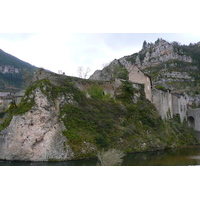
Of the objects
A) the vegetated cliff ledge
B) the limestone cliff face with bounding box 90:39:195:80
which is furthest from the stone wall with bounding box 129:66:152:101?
the limestone cliff face with bounding box 90:39:195:80

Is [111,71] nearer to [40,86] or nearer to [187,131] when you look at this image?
[187,131]

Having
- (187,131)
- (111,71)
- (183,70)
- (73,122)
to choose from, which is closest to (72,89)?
(73,122)

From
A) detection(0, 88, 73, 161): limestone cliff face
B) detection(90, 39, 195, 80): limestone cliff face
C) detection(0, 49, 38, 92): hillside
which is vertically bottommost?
detection(0, 88, 73, 161): limestone cliff face

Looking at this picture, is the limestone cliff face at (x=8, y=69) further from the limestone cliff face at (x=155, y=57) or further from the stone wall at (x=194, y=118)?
the stone wall at (x=194, y=118)

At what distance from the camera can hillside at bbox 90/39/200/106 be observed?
238 ft

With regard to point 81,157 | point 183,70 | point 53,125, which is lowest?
point 81,157

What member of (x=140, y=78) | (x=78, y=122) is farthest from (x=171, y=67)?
(x=78, y=122)

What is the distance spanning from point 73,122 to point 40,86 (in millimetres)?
5451

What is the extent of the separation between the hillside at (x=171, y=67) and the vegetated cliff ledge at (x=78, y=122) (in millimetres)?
30099

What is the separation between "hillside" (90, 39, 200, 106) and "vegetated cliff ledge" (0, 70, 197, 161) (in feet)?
98.8

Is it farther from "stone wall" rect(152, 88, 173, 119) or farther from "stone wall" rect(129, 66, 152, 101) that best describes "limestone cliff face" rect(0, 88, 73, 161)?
"stone wall" rect(152, 88, 173, 119)

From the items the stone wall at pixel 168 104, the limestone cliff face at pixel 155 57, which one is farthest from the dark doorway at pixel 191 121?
the limestone cliff face at pixel 155 57

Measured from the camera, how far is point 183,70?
89.4 m

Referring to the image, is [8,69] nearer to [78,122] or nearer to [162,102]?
[162,102]
